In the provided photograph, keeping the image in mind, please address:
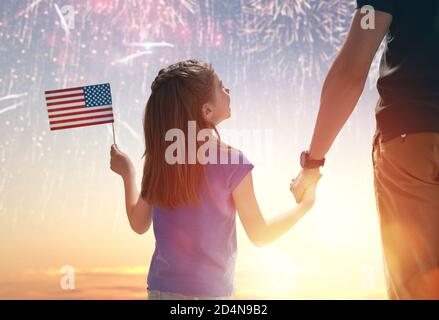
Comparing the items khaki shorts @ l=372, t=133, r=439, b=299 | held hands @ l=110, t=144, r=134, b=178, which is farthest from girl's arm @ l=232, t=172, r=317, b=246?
held hands @ l=110, t=144, r=134, b=178

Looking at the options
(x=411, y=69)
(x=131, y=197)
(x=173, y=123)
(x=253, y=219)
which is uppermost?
(x=411, y=69)

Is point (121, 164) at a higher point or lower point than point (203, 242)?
higher

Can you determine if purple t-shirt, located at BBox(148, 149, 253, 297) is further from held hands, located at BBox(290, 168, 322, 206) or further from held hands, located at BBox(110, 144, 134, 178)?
held hands, located at BBox(110, 144, 134, 178)

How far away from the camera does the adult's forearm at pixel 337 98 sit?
128 inches

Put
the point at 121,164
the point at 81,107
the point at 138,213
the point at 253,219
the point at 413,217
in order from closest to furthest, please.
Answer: the point at 413,217, the point at 253,219, the point at 138,213, the point at 121,164, the point at 81,107

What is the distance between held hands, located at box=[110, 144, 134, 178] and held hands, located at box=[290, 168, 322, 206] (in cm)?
122

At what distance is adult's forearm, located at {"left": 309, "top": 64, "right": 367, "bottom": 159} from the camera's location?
326 centimetres

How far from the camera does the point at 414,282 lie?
3057mm

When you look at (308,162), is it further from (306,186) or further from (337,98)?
(337,98)

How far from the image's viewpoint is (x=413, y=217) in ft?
10.0

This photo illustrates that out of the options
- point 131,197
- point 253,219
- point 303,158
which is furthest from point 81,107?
point 253,219

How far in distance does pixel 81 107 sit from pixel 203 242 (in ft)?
11.9

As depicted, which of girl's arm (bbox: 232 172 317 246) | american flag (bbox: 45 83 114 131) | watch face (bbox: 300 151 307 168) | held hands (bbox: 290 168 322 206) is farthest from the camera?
american flag (bbox: 45 83 114 131)
